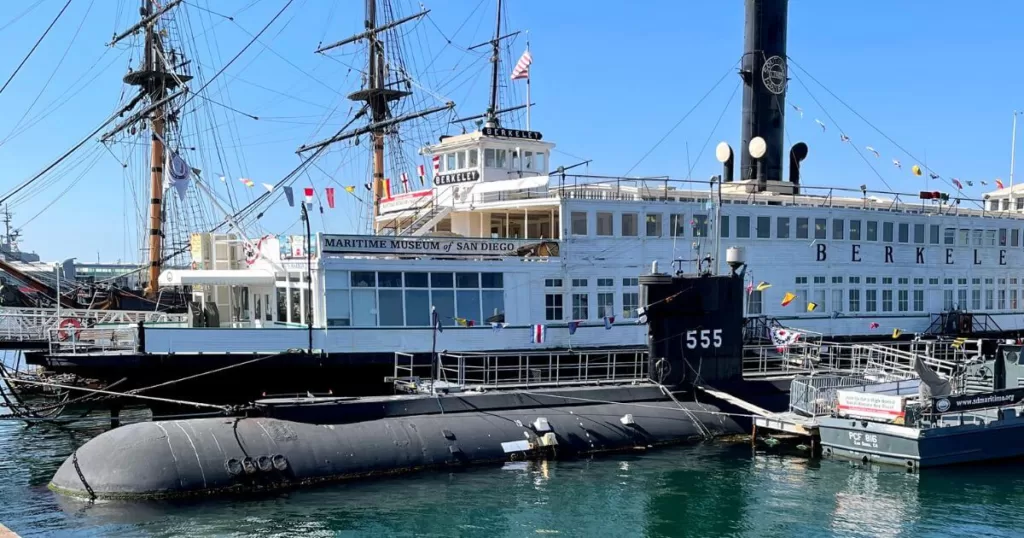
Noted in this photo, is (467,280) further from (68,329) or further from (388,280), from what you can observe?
(68,329)

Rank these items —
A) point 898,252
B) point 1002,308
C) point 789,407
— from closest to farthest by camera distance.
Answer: point 789,407 → point 898,252 → point 1002,308

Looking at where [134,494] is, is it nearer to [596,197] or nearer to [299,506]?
[299,506]

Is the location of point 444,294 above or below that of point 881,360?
above

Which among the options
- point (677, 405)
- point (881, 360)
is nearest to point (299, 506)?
point (677, 405)

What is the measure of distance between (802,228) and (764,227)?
66.4 inches

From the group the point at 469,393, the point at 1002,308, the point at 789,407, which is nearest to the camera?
the point at 469,393

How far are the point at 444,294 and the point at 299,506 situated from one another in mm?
10607

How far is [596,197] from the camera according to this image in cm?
3053

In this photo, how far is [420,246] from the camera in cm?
2683

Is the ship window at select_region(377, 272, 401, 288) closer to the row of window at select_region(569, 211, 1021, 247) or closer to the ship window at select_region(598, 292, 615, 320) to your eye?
the row of window at select_region(569, 211, 1021, 247)

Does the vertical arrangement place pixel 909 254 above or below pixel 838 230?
below

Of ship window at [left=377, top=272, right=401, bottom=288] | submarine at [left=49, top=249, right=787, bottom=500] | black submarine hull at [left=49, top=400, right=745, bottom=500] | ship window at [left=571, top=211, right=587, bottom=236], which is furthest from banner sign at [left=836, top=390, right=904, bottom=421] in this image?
ship window at [left=377, top=272, right=401, bottom=288]

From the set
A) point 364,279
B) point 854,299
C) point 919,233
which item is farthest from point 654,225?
point 919,233

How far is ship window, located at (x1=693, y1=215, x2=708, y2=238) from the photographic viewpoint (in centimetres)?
3108
